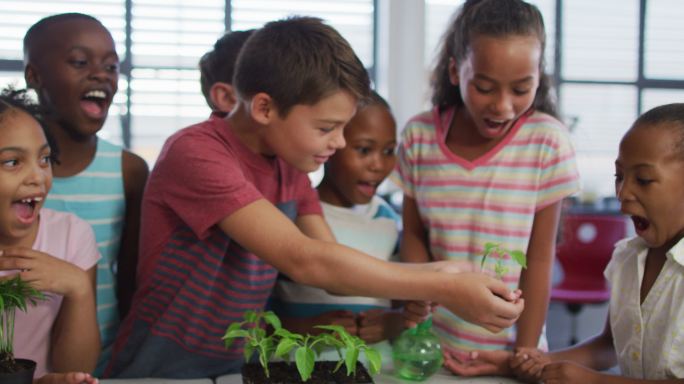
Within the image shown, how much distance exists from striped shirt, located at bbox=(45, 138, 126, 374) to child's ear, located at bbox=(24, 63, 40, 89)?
22 cm

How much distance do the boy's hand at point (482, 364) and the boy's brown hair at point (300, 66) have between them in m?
0.59

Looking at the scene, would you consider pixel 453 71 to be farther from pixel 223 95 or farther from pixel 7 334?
pixel 7 334

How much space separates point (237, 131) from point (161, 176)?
190 mm

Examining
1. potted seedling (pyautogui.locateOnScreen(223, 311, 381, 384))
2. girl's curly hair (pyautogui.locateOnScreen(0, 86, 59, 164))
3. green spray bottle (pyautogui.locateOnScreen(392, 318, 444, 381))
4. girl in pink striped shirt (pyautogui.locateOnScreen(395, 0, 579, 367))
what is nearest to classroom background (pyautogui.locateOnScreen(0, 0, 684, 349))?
girl in pink striped shirt (pyautogui.locateOnScreen(395, 0, 579, 367))

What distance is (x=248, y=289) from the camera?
1.63m

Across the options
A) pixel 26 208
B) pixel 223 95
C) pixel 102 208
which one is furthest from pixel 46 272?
pixel 223 95

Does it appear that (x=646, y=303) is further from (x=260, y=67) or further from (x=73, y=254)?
(x=73, y=254)

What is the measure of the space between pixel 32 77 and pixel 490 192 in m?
1.20

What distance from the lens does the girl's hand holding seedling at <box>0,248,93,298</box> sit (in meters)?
1.34

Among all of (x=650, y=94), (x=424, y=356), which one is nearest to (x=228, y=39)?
(x=424, y=356)

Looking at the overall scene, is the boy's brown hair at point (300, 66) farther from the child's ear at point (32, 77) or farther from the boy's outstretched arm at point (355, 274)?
the child's ear at point (32, 77)

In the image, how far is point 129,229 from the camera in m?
1.95

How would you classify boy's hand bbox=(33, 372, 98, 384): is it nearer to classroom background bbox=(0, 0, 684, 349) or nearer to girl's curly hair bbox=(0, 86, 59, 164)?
girl's curly hair bbox=(0, 86, 59, 164)

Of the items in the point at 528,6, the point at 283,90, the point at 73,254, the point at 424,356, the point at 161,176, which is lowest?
the point at 424,356
